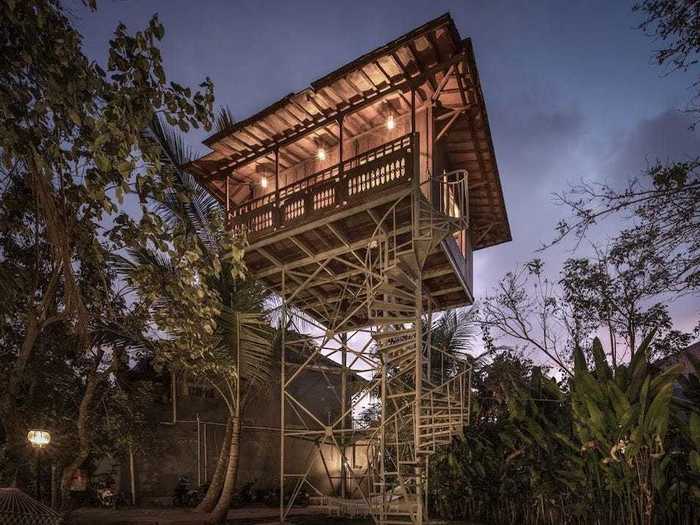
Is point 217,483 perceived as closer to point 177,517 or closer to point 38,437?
point 177,517

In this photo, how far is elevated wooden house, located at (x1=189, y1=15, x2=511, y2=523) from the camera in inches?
345

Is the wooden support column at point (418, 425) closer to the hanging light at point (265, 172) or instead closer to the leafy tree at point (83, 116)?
the hanging light at point (265, 172)

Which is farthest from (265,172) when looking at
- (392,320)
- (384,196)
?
(392,320)

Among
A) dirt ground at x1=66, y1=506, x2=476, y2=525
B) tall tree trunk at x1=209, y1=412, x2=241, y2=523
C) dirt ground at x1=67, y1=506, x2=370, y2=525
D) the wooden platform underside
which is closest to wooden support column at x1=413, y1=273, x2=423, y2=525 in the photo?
the wooden platform underside

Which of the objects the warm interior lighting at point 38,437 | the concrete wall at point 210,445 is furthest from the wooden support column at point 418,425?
the warm interior lighting at point 38,437

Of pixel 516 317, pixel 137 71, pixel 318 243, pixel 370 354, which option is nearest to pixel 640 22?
pixel 137 71

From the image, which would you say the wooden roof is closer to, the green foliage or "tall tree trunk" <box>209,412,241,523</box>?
the green foliage

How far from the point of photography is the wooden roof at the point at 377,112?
8.88 m

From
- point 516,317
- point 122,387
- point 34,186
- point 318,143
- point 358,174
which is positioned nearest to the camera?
point 34,186

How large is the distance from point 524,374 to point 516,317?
139 centimetres

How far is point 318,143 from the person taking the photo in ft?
36.0

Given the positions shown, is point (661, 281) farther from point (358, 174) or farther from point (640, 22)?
point (358, 174)

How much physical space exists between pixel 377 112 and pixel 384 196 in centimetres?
228

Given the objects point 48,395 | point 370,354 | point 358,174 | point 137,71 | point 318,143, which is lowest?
point 48,395
